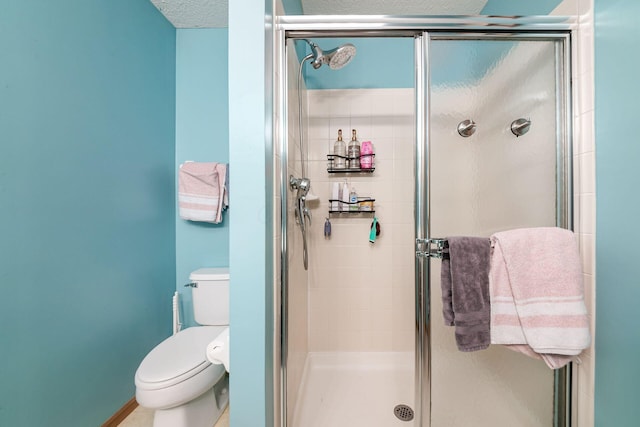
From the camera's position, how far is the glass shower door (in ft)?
3.14

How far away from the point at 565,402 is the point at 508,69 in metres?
1.36

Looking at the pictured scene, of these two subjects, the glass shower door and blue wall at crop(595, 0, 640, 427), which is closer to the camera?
blue wall at crop(595, 0, 640, 427)

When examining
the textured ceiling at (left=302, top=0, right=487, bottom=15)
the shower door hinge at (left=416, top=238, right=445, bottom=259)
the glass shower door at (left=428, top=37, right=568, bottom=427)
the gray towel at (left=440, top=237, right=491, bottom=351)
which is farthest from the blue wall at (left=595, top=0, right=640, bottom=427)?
the textured ceiling at (left=302, top=0, right=487, bottom=15)

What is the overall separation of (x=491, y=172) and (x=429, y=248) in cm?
41

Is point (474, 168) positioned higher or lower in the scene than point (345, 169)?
lower

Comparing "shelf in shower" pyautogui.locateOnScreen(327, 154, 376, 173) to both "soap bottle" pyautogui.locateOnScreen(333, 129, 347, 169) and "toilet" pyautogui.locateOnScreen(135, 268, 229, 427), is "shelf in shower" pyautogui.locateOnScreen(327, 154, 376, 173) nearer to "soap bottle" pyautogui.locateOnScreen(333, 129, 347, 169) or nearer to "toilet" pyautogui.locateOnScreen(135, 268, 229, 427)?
"soap bottle" pyautogui.locateOnScreen(333, 129, 347, 169)

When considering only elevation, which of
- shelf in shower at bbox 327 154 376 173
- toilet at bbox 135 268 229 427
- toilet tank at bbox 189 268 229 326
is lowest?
toilet at bbox 135 268 229 427

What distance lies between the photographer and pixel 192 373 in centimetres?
112

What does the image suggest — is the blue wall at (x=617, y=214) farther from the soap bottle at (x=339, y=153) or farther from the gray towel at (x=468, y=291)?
the soap bottle at (x=339, y=153)

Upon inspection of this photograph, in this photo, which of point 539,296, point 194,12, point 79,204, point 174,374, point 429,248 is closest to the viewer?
point 539,296

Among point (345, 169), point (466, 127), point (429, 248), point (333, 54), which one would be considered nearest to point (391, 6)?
point (333, 54)

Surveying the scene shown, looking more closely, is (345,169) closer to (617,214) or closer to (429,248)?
(429,248)

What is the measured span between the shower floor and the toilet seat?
544mm

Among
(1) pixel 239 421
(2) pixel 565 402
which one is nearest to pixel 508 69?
(2) pixel 565 402
